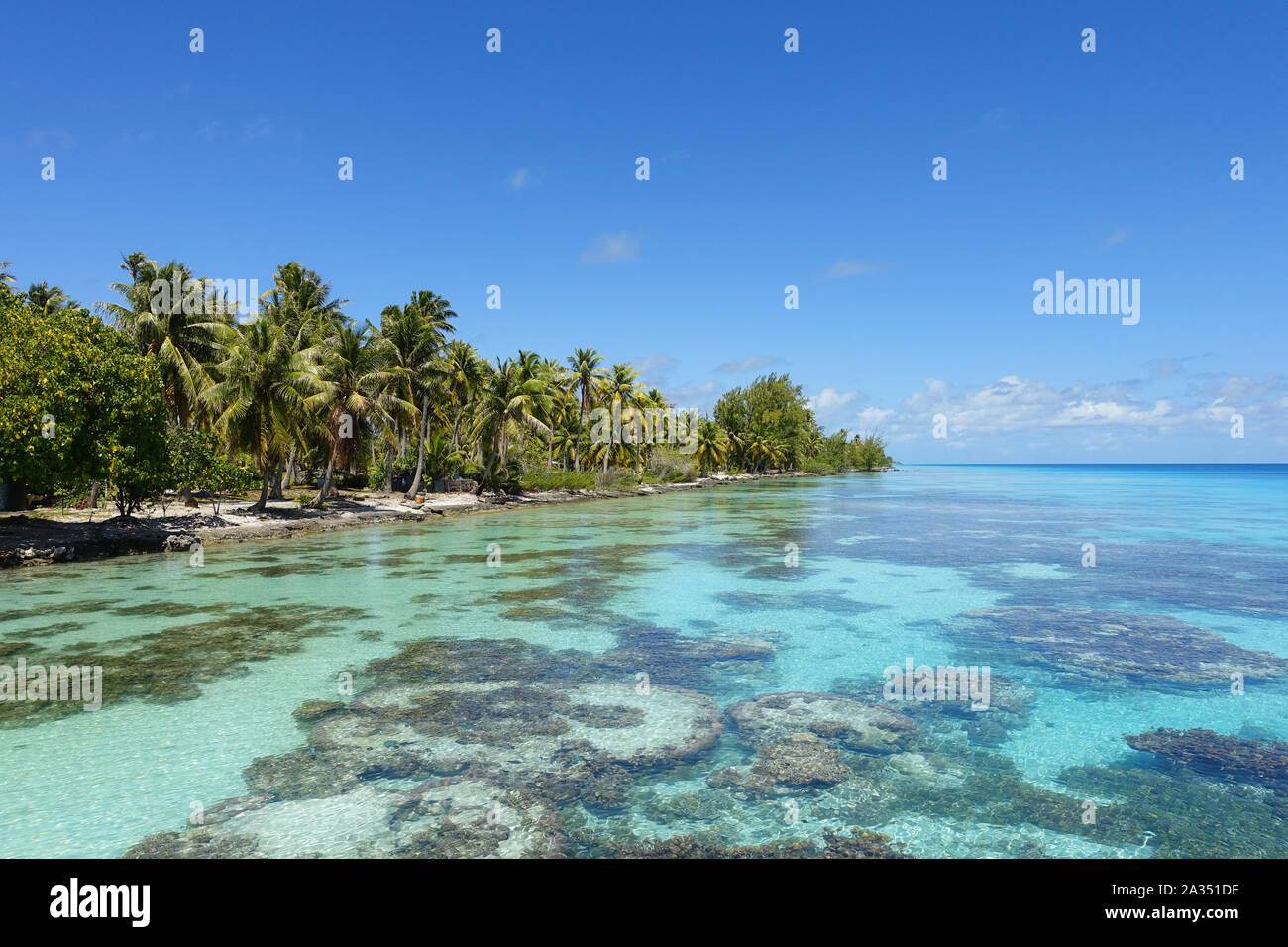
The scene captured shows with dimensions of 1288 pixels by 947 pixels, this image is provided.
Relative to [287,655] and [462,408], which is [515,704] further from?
[462,408]

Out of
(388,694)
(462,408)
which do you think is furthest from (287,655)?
(462,408)

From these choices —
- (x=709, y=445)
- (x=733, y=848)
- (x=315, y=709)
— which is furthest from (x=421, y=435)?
(x=709, y=445)

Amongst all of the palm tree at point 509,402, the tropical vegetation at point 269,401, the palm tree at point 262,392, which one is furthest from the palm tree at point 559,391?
the palm tree at point 262,392

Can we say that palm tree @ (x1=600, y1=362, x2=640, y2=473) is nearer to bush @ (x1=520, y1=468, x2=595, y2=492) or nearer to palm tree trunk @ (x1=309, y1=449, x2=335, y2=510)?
bush @ (x1=520, y1=468, x2=595, y2=492)

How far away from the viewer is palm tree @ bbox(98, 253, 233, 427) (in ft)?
103

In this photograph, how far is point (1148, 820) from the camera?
21.2 feet

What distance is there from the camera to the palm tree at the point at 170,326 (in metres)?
31.3

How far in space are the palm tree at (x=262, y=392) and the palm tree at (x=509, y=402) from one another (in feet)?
56.5

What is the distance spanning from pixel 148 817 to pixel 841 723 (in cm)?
795

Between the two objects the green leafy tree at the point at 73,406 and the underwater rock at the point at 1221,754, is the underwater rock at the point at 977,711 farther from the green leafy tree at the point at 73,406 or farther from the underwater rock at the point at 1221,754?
the green leafy tree at the point at 73,406

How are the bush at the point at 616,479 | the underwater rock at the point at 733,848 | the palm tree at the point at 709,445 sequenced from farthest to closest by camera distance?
the palm tree at the point at 709,445 < the bush at the point at 616,479 < the underwater rock at the point at 733,848

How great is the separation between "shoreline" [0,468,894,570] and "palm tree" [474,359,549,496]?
6.27m

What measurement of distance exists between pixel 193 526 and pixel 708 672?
26790mm

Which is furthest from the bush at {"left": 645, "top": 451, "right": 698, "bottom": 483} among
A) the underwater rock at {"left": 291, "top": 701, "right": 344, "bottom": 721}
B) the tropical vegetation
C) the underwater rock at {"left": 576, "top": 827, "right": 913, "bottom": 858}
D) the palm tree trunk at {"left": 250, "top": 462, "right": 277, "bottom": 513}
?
the underwater rock at {"left": 576, "top": 827, "right": 913, "bottom": 858}
